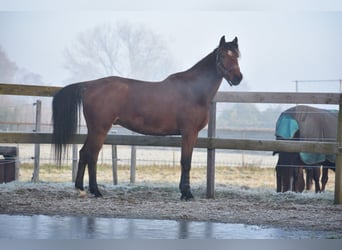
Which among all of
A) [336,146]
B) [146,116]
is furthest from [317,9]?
[146,116]

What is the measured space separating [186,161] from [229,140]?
469 millimetres

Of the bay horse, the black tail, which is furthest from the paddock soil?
the black tail

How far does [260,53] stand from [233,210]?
148 cm

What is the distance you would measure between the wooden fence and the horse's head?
0.95 ft

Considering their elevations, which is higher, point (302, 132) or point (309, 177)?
point (302, 132)

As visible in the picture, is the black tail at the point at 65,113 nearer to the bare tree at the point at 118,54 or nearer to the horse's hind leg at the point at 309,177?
the bare tree at the point at 118,54

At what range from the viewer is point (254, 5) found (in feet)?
16.6

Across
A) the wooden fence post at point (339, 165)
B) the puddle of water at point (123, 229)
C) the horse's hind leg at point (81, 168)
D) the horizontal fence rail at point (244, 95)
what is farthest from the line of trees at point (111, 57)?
the wooden fence post at point (339, 165)

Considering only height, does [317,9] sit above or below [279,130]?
above

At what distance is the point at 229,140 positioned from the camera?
220 inches

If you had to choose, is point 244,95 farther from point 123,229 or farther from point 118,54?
point 123,229

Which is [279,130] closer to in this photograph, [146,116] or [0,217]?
[146,116]

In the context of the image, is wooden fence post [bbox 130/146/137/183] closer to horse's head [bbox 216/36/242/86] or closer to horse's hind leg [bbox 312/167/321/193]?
horse's head [bbox 216/36/242/86]

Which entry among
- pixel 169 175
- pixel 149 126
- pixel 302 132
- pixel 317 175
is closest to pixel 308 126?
pixel 302 132
